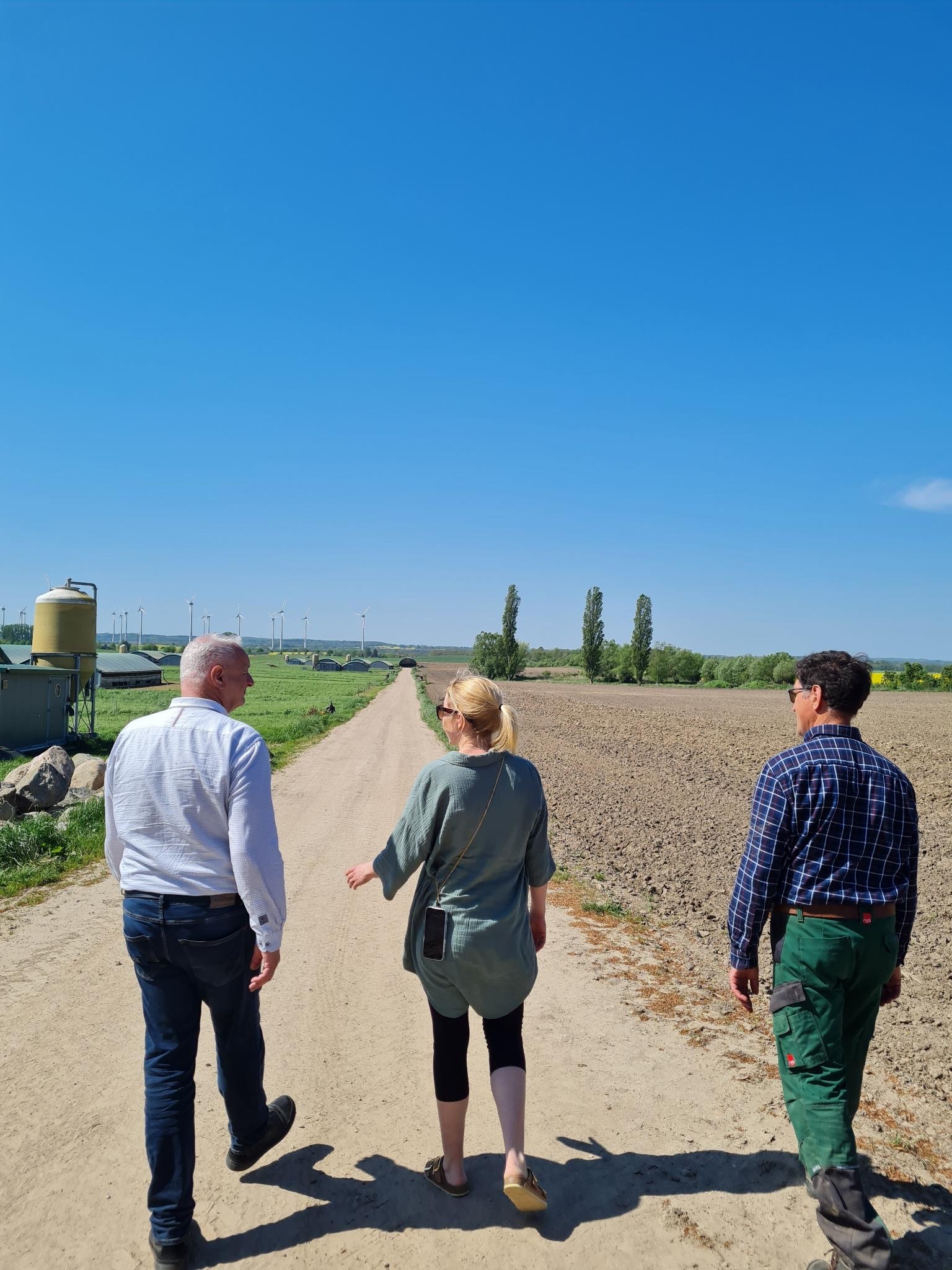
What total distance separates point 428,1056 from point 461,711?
2629 mm

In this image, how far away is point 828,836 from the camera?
3102 mm

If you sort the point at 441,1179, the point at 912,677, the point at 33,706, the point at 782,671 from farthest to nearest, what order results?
the point at 782,671 < the point at 912,677 < the point at 33,706 < the point at 441,1179

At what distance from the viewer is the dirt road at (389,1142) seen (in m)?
3.16

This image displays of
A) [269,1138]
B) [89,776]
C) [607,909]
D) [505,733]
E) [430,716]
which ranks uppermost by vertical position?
[505,733]

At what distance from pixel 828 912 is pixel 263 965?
7.32 feet

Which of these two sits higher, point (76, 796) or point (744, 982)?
point (744, 982)

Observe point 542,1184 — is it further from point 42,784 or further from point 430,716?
point 430,716

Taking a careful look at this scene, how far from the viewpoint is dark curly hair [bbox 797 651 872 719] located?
130 inches

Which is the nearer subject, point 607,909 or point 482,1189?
point 482,1189

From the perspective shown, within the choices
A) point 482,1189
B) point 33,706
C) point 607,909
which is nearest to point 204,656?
point 482,1189

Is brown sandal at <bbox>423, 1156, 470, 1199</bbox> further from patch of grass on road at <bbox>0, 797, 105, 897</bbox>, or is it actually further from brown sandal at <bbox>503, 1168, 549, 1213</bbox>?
patch of grass on road at <bbox>0, 797, 105, 897</bbox>

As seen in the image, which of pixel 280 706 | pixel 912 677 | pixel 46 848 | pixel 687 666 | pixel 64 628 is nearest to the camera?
pixel 46 848

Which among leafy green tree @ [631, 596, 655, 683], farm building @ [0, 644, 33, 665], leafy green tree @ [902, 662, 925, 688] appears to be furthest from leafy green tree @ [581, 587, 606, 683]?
farm building @ [0, 644, 33, 665]

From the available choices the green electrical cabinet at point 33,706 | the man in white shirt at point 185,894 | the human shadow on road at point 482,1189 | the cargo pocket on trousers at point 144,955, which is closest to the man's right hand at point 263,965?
the man in white shirt at point 185,894
